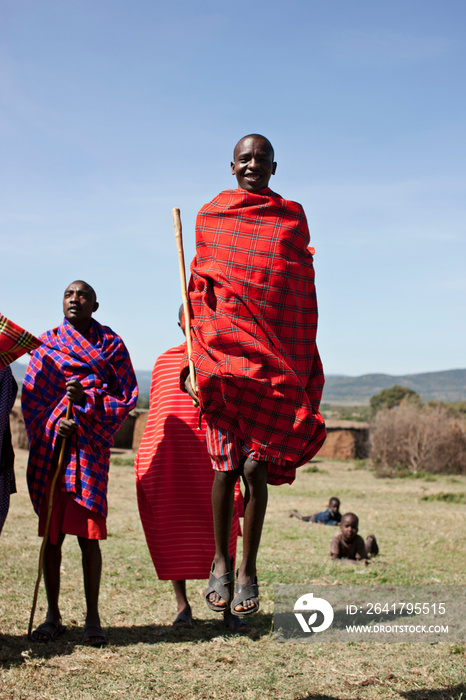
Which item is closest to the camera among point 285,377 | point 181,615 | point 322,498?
point 285,377

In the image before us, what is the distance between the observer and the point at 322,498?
49.8ft

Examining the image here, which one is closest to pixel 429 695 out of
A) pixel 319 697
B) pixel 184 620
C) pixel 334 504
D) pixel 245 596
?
pixel 319 697

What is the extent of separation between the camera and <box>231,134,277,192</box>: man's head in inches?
161

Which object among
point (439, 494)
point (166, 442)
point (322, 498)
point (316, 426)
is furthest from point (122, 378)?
point (439, 494)

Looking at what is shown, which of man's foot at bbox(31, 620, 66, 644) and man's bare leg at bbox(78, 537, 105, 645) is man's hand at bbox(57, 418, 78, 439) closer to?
man's bare leg at bbox(78, 537, 105, 645)

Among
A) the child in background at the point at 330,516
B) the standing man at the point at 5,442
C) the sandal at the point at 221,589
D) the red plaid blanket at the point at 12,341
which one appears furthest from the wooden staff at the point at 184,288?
the child in background at the point at 330,516

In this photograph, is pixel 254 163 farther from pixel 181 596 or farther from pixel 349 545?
pixel 349 545

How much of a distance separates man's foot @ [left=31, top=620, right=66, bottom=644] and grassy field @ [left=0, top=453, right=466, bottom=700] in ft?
0.31

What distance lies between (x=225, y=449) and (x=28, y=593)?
3957 millimetres

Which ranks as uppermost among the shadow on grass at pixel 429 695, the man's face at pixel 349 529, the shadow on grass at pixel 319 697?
the man's face at pixel 349 529

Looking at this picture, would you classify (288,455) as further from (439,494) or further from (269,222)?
(439,494)

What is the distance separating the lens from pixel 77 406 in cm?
586

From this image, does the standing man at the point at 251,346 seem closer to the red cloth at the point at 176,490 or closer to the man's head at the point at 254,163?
the man's head at the point at 254,163

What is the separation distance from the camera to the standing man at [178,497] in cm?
615
